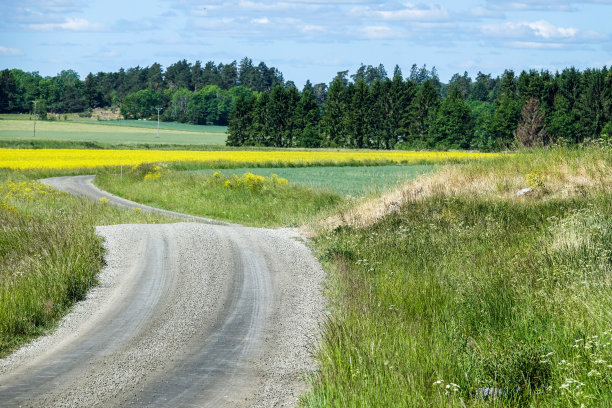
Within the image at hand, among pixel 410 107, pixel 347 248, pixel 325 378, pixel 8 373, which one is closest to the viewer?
pixel 325 378

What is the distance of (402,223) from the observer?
1841cm

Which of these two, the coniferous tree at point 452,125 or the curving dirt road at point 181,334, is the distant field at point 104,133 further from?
the curving dirt road at point 181,334

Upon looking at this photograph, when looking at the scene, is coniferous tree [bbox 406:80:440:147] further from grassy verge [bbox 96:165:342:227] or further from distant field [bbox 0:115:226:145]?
grassy verge [bbox 96:165:342:227]

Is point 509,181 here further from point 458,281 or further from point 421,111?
point 421,111

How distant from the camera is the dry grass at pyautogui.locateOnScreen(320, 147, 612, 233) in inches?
762

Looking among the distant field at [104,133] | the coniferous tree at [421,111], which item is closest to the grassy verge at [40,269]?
the distant field at [104,133]

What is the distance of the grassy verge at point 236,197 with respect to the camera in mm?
29689

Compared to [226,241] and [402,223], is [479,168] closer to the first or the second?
[402,223]

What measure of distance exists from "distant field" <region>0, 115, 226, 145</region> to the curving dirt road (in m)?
88.0

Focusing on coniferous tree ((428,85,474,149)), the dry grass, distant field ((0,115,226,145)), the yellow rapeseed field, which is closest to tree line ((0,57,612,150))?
coniferous tree ((428,85,474,149))

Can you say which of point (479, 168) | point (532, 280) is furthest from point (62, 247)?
point (479, 168)

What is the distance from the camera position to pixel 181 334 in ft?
34.0

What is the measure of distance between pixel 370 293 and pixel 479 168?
11.6 metres

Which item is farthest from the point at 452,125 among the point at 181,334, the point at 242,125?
the point at 181,334
